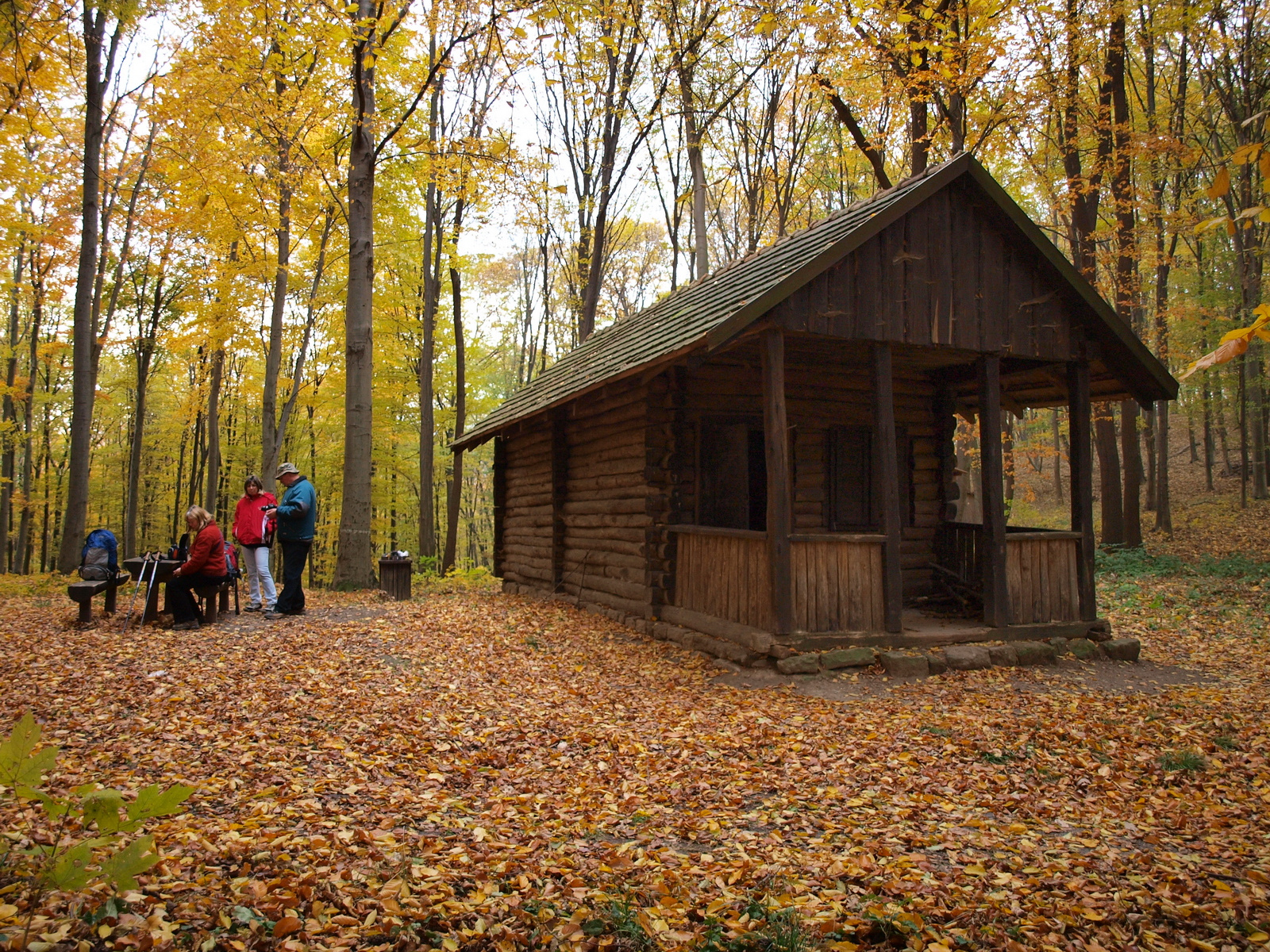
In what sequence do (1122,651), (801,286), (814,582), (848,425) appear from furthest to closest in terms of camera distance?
1. (848,425)
2. (1122,651)
3. (814,582)
4. (801,286)

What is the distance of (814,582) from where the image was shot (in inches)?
318

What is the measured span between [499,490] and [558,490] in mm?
3965

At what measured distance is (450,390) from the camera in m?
24.1

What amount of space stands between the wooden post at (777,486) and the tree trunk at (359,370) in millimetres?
8498

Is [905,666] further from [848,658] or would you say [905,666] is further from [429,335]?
[429,335]

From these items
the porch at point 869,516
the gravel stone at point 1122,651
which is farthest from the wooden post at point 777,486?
the gravel stone at point 1122,651

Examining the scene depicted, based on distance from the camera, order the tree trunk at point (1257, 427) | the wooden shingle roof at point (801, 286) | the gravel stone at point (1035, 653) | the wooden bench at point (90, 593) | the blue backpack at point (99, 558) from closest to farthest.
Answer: the wooden shingle roof at point (801, 286), the wooden bench at point (90, 593), the gravel stone at point (1035, 653), the blue backpack at point (99, 558), the tree trunk at point (1257, 427)

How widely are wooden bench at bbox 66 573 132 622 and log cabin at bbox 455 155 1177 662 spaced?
6.33m

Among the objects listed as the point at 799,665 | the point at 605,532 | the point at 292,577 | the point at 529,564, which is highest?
the point at 605,532

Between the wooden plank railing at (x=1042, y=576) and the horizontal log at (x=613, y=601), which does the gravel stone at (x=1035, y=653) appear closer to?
the wooden plank railing at (x=1042, y=576)

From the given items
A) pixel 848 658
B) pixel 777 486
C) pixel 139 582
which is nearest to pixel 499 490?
pixel 139 582

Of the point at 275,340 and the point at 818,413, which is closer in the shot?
the point at 818,413

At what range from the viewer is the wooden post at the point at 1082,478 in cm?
949

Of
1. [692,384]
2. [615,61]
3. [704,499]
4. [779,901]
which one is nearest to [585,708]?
[779,901]
